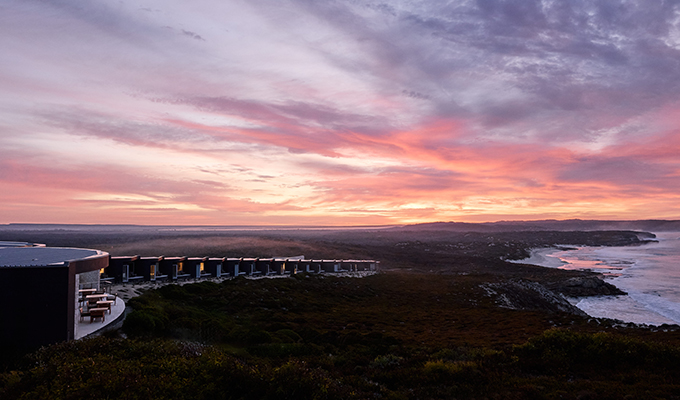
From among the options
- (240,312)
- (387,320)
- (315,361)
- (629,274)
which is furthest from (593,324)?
(629,274)

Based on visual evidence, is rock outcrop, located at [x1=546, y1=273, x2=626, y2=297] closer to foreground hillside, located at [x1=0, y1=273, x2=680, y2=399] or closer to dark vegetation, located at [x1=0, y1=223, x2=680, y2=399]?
dark vegetation, located at [x1=0, y1=223, x2=680, y2=399]

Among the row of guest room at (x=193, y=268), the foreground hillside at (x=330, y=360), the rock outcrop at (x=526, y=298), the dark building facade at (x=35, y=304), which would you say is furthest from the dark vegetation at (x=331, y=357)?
the rock outcrop at (x=526, y=298)

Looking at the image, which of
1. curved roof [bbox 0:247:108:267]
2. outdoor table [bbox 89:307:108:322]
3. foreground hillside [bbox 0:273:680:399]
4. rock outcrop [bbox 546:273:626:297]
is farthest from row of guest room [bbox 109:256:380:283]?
rock outcrop [bbox 546:273:626:297]

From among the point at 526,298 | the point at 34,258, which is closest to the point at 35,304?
the point at 34,258

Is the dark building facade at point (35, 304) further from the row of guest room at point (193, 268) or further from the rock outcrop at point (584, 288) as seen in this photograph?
the rock outcrop at point (584, 288)

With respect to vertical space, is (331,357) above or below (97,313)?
below

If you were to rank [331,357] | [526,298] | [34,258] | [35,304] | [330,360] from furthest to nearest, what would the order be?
1. [526,298]
2. [34,258]
3. [331,357]
4. [330,360]
5. [35,304]

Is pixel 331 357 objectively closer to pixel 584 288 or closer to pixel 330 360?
pixel 330 360
